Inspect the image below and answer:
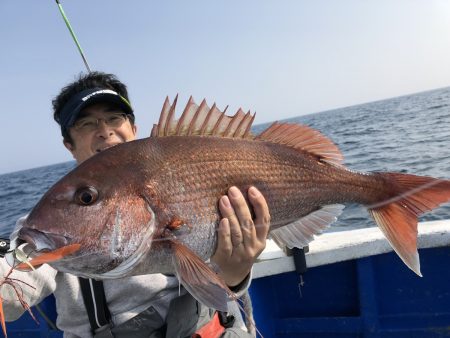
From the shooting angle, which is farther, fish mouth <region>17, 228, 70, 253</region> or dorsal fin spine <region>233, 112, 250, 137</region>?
dorsal fin spine <region>233, 112, 250, 137</region>

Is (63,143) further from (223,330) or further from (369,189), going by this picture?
(369,189)

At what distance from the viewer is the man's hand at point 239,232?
6.35ft

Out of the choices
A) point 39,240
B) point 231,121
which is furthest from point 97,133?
point 39,240

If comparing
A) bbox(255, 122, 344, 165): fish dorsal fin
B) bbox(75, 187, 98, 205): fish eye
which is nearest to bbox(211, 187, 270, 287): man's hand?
bbox(255, 122, 344, 165): fish dorsal fin

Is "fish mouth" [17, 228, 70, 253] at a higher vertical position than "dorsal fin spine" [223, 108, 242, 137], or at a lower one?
lower

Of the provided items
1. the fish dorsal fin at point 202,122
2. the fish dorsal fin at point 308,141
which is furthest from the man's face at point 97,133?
the fish dorsal fin at point 308,141

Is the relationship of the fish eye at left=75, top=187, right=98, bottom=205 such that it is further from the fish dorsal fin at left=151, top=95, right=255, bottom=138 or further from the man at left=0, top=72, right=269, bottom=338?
the man at left=0, top=72, right=269, bottom=338

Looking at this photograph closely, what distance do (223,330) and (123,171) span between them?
139 centimetres

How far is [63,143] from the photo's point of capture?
3188 millimetres

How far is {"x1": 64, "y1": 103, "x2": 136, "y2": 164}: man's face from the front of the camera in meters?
2.93

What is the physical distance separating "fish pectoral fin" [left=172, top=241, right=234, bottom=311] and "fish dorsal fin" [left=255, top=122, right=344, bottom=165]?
0.94 m

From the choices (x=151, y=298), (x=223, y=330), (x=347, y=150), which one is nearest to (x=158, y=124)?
(x=151, y=298)

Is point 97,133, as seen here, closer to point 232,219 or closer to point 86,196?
point 86,196

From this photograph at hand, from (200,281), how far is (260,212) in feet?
1.83
